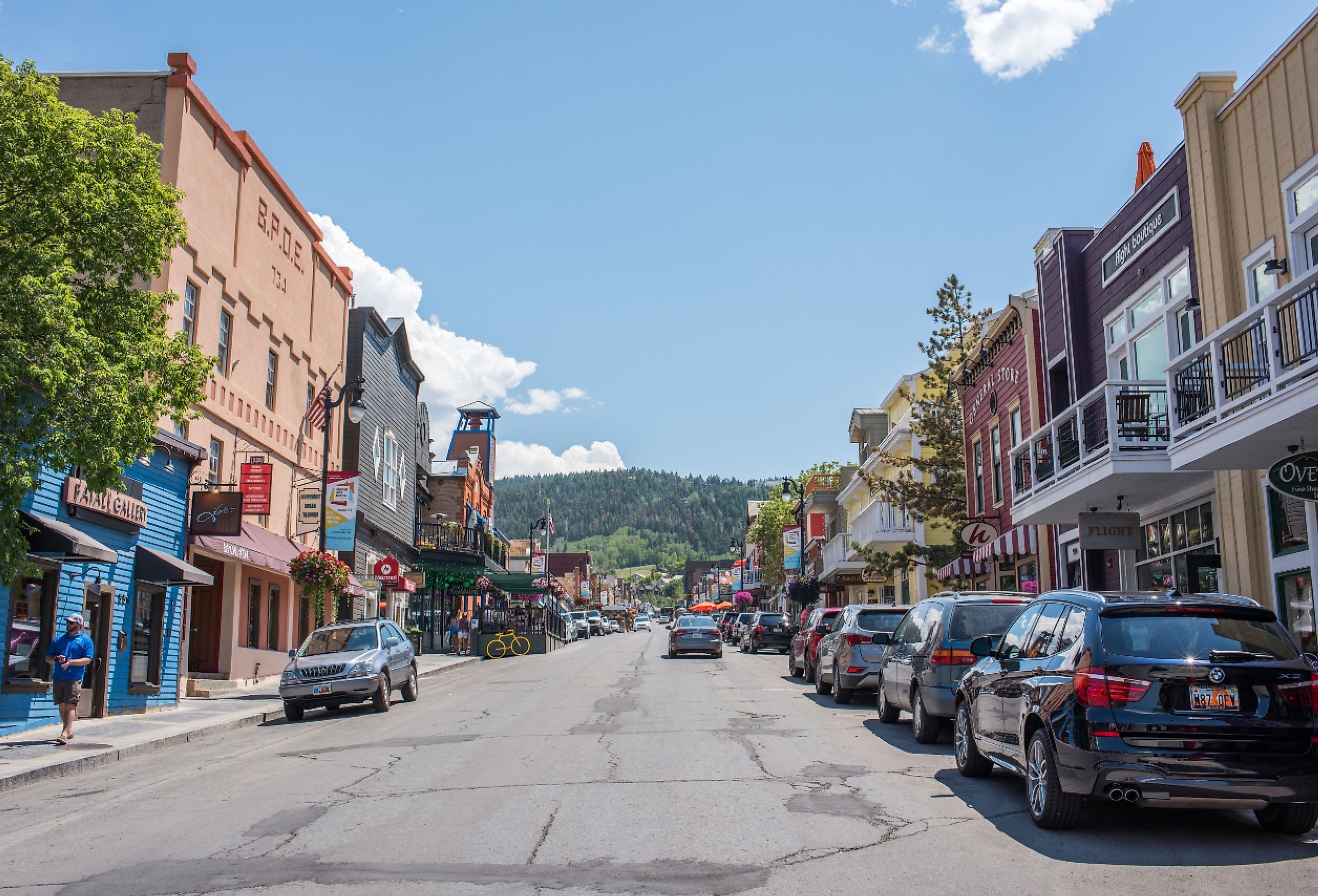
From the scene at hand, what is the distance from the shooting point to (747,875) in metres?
6.69

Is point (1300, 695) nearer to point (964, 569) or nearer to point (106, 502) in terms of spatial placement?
point (106, 502)

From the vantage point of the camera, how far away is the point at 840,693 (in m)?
18.3

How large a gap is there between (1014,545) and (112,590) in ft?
56.3

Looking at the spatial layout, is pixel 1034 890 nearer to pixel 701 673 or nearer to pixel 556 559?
pixel 701 673

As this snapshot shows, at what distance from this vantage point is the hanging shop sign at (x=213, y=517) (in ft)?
71.4

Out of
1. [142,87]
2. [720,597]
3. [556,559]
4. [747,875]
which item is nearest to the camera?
[747,875]

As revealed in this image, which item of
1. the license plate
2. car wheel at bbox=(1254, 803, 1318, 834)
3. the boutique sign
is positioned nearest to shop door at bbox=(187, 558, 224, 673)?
the boutique sign

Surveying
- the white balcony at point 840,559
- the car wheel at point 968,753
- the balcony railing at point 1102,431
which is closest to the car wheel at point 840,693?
the balcony railing at point 1102,431

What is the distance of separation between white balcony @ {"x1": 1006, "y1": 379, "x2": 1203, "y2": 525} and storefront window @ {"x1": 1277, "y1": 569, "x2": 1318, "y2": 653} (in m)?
2.03

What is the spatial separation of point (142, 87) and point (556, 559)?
133 metres

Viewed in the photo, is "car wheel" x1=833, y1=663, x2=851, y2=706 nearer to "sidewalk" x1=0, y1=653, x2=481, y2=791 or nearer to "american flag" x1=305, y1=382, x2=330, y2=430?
"sidewalk" x1=0, y1=653, x2=481, y2=791

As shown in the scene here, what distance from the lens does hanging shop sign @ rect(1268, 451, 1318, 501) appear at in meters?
Result: 11.8

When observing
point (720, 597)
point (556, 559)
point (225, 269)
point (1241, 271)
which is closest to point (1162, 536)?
point (1241, 271)

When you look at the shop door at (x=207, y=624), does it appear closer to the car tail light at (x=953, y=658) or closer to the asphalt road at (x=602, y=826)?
the asphalt road at (x=602, y=826)
